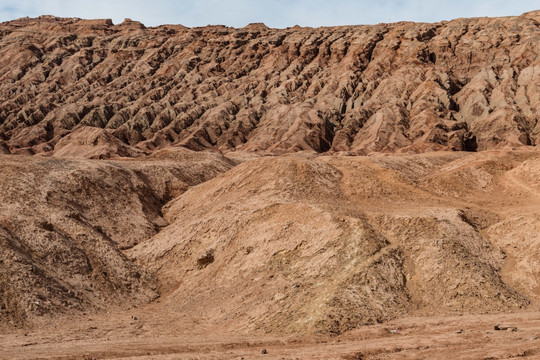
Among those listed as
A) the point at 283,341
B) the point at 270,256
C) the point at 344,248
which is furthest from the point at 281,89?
the point at 283,341

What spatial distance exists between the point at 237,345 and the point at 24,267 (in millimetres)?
13500

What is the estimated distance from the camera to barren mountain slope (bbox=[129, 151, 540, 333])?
73.8 ft

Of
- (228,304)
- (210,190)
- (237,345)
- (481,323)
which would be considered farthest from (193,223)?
(481,323)

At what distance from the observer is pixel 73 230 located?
32.0 m

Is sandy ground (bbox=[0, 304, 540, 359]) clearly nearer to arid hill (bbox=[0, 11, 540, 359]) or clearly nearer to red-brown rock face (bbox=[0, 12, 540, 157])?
arid hill (bbox=[0, 11, 540, 359])

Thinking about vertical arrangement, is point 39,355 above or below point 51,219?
below

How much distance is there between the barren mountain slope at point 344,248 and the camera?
2248 centimetres

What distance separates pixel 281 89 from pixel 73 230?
296ft

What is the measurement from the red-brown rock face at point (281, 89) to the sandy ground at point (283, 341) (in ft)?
221

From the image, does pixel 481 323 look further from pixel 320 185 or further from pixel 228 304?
pixel 320 185

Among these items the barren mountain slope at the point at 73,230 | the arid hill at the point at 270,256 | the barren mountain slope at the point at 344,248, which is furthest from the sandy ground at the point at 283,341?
the barren mountain slope at the point at 73,230

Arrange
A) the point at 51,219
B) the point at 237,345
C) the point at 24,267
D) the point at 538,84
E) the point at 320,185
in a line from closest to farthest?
the point at 237,345
the point at 24,267
the point at 51,219
the point at 320,185
the point at 538,84

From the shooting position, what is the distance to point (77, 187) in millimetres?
38375

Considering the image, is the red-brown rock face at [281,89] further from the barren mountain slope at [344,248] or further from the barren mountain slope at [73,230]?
the barren mountain slope at [344,248]
